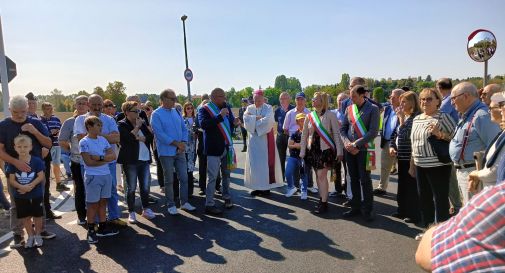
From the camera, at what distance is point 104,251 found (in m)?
4.58

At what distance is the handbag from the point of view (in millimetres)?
4184

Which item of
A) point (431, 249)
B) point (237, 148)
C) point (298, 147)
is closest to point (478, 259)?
point (431, 249)

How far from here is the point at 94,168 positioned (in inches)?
193

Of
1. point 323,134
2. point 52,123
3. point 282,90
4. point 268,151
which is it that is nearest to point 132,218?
point 268,151

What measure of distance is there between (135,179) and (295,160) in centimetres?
301

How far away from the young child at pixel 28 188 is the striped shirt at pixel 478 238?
4855mm

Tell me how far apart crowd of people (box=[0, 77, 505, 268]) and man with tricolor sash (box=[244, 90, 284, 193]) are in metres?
0.02

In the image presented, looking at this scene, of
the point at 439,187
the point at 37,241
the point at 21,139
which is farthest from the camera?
the point at 37,241

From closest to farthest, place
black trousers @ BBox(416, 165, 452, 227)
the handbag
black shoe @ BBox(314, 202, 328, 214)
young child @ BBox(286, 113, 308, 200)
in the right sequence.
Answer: the handbag < black trousers @ BBox(416, 165, 452, 227) < black shoe @ BBox(314, 202, 328, 214) < young child @ BBox(286, 113, 308, 200)

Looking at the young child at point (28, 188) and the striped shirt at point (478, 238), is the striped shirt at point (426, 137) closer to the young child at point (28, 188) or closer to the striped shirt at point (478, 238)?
the striped shirt at point (478, 238)

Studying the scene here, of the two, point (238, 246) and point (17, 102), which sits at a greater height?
point (17, 102)

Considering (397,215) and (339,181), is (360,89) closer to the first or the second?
(397,215)

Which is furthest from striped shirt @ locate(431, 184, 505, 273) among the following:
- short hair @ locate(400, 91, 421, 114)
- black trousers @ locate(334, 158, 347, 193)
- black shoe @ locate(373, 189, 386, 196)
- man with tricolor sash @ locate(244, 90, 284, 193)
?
black shoe @ locate(373, 189, 386, 196)

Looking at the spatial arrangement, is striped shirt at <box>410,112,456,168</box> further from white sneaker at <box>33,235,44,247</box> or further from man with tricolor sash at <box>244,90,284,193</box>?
white sneaker at <box>33,235,44,247</box>
